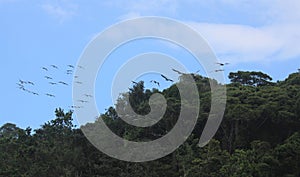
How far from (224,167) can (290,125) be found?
702cm

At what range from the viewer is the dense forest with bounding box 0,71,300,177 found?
1845 cm

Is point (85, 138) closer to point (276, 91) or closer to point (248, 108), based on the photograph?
point (248, 108)

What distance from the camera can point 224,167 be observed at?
50.7ft

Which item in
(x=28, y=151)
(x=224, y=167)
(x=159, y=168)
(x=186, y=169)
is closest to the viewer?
(x=224, y=167)

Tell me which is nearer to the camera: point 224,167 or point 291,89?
point 224,167

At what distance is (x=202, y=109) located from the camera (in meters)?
21.8

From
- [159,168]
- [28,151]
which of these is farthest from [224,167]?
[28,151]

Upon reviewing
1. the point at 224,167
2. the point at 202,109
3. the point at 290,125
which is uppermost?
the point at 202,109

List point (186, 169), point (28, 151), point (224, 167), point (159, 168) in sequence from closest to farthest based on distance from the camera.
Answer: point (224, 167) → point (186, 169) → point (159, 168) → point (28, 151)

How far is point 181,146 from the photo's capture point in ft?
64.1

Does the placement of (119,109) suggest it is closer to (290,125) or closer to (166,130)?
(166,130)

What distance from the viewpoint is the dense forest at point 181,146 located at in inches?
727

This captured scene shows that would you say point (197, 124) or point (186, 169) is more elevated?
point (197, 124)

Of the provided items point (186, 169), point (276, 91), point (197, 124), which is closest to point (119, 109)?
point (197, 124)
